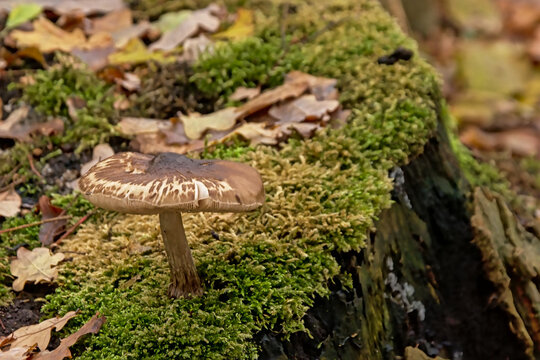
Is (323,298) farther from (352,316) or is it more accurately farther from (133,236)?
(133,236)

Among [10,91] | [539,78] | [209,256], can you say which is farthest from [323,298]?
[539,78]

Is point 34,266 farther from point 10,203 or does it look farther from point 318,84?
point 318,84

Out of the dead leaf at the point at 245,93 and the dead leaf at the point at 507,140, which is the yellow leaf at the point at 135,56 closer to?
the dead leaf at the point at 245,93

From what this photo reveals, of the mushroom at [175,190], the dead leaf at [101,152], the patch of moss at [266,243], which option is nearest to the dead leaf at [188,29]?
the patch of moss at [266,243]

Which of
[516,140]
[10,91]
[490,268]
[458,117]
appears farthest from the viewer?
[458,117]

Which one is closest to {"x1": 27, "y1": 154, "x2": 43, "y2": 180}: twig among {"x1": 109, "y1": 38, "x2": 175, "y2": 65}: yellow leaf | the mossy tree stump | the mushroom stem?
the mossy tree stump
